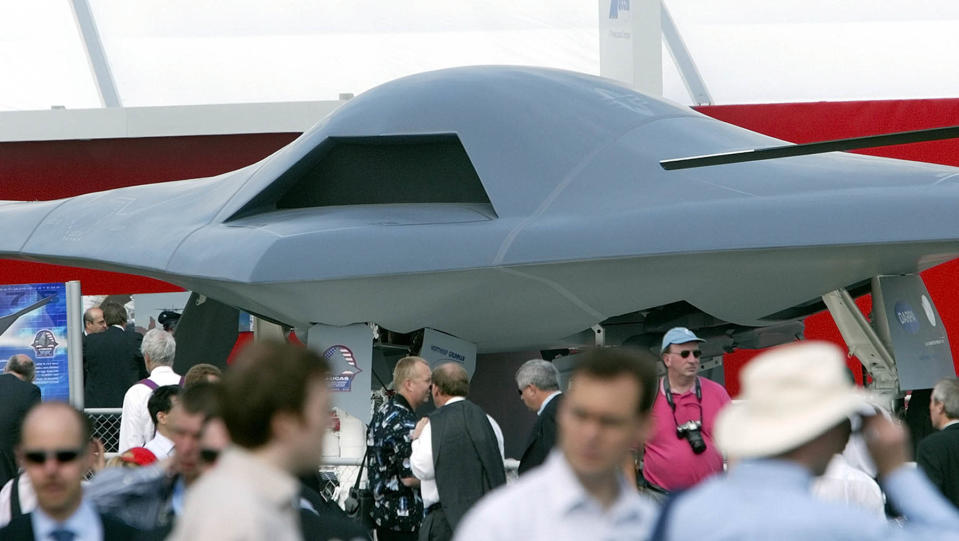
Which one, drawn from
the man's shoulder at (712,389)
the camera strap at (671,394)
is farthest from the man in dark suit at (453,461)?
the man's shoulder at (712,389)

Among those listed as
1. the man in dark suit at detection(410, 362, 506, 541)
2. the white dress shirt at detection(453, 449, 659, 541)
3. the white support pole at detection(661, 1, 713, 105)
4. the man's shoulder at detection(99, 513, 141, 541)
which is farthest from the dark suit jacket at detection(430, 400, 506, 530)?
the white support pole at detection(661, 1, 713, 105)

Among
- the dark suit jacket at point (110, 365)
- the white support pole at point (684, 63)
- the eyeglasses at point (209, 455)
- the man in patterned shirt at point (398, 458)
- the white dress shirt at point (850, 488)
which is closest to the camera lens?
the eyeglasses at point (209, 455)

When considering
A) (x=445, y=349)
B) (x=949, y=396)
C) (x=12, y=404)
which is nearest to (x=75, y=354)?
(x=12, y=404)

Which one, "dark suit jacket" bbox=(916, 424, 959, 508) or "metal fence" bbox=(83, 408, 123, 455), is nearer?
"dark suit jacket" bbox=(916, 424, 959, 508)

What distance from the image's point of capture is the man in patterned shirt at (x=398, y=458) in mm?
8336

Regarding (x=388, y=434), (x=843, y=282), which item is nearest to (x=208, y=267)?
(x=388, y=434)

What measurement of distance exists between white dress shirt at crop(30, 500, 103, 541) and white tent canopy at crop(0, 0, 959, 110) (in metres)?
17.1

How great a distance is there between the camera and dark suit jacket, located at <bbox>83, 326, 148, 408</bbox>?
1352cm

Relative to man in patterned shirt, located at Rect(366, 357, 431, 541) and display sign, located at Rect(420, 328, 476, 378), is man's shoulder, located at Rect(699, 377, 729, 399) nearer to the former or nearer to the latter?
man in patterned shirt, located at Rect(366, 357, 431, 541)

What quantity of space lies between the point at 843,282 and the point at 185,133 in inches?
447

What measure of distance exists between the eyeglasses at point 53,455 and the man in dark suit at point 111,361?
32.6 ft

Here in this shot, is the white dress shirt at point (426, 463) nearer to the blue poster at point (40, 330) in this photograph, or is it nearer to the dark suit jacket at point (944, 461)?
the dark suit jacket at point (944, 461)

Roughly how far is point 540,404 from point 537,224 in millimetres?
1740

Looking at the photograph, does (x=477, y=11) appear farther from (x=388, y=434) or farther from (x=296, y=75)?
(x=388, y=434)
